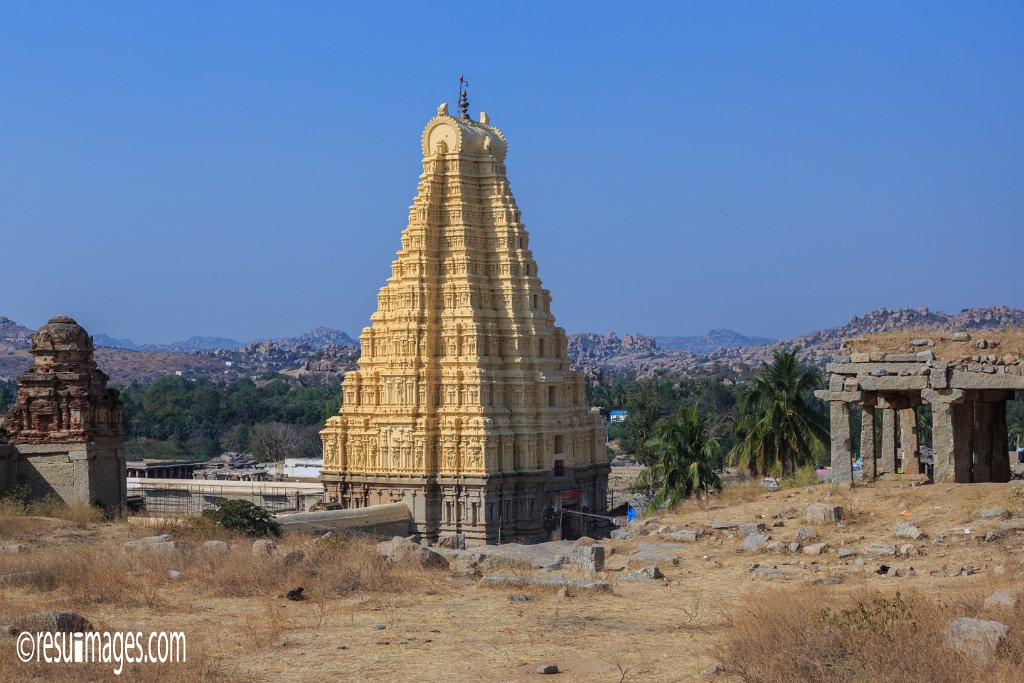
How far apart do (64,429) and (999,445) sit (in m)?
18.5

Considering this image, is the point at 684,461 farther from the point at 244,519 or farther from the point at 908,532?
the point at 908,532

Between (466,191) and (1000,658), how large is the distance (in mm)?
33302

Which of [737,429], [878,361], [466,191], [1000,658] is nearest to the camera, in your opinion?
[1000,658]

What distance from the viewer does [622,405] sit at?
4456 inches

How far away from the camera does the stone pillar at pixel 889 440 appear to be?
1040 inches

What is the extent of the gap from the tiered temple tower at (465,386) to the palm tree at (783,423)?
7478mm

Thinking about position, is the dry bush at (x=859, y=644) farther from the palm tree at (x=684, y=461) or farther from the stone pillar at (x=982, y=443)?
the palm tree at (x=684, y=461)

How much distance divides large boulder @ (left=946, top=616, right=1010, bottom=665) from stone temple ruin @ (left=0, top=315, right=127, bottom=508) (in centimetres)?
2006

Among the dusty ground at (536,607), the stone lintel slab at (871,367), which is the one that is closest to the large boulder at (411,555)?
the dusty ground at (536,607)

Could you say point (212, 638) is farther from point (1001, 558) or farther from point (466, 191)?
point (466, 191)

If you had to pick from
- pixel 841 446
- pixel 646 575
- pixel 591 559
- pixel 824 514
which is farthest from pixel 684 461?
pixel 646 575

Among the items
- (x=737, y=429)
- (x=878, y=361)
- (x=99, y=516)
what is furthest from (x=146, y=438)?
(x=878, y=361)

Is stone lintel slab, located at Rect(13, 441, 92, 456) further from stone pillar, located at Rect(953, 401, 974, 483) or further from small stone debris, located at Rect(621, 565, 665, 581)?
stone pillar, located at Rect(953, 401, 974, 483)

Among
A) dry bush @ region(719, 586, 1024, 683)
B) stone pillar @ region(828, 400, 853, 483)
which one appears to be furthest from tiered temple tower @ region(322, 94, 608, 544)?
dry bush @ region(719, 586, 1024, 683)
